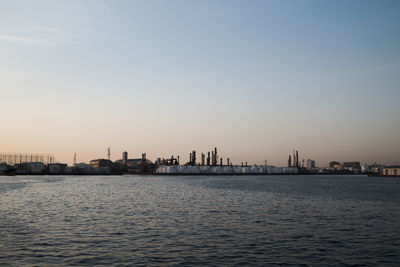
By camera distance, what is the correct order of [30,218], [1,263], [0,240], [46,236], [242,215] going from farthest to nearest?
[242,215] < [30,218] < [46,236] < [0,240] < [1,263]

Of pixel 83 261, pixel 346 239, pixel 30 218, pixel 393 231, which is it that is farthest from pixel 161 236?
pixel 393 231

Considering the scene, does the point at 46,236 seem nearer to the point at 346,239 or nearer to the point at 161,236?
the point at 161,236

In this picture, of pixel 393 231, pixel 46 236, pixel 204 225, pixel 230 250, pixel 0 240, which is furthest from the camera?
pixel 204 225

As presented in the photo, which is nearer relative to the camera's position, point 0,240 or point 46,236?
point 0,240

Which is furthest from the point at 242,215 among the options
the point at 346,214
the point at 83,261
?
the point at 83,261

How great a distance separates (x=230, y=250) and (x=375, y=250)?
33.7ft

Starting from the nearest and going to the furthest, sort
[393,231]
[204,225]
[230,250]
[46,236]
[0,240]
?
1. [230,250]
2. [0,240]
3. [46,236]
4. [393,231]
5. [204,225]

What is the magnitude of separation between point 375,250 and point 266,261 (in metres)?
8.92

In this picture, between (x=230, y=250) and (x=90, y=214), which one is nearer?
(x=230, y=250)

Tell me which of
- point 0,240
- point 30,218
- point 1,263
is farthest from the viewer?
point 30,218

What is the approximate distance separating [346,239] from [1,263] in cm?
2457

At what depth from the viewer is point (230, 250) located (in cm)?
2367

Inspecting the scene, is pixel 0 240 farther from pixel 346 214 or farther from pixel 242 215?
pixel 346 214

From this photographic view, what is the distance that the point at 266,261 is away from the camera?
68.8 ft
